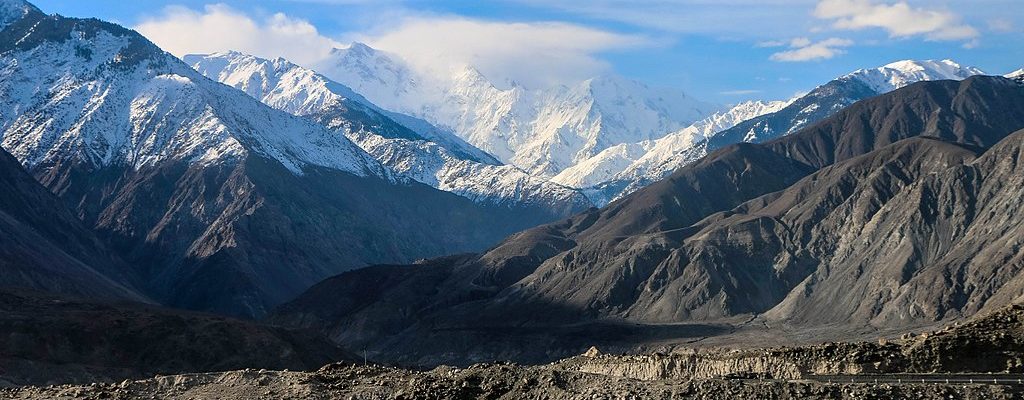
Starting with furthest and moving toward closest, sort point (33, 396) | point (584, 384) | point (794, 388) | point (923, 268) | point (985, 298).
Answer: point (923, 268) → point (985, 298) → point (33, 396) → point (584, 384) → point (794, 388)

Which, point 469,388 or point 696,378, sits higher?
point 469,388

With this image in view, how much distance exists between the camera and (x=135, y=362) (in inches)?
5015

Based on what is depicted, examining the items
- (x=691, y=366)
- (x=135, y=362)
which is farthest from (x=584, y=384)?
(x=135, y=362)

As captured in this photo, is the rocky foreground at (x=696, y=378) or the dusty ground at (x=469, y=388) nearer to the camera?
the dusty ground at (x=469, y=388)

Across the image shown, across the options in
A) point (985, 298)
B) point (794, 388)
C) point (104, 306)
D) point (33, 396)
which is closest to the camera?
point (794, 388)

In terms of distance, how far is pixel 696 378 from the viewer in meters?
39.9

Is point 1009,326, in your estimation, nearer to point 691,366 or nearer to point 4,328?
point 691,366

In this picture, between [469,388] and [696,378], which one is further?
[469,388]

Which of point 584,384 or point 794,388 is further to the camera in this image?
point 584,384

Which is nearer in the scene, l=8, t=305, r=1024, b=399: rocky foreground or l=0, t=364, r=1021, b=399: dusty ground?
l=0, t=364, r=1021, b=399: dusty ground

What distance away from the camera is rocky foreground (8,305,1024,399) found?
115 feet

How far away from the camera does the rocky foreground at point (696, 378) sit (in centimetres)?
3500

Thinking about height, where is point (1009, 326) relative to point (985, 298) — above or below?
above

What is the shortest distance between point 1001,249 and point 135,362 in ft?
405
